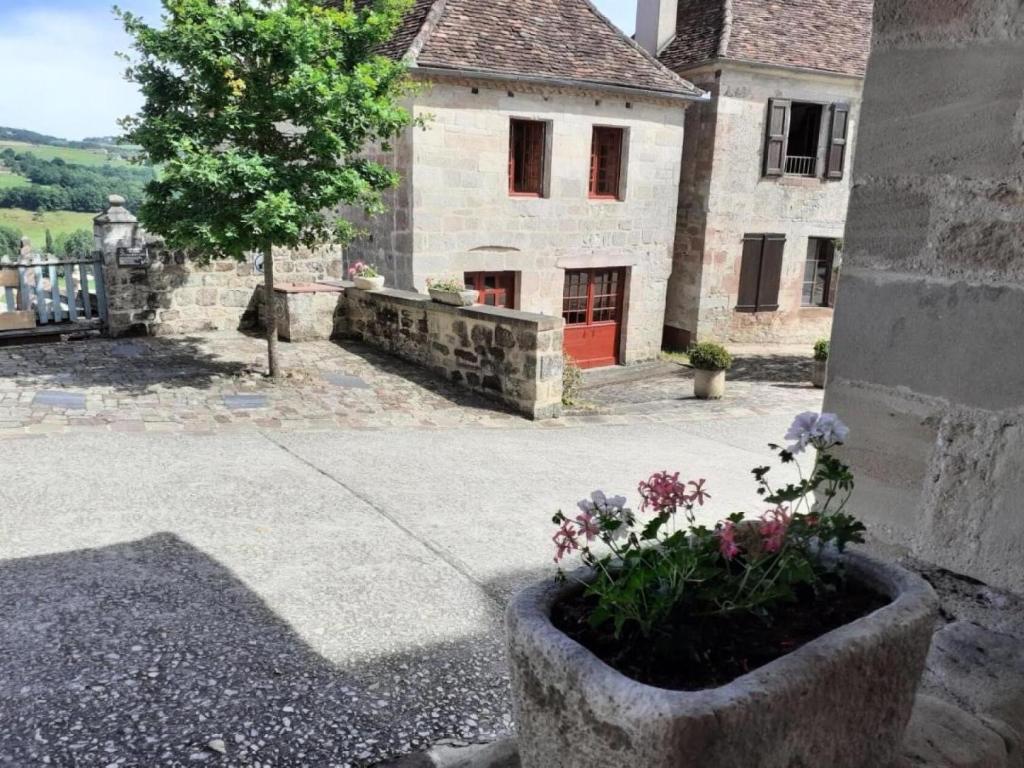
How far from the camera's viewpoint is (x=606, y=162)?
48.8 ft

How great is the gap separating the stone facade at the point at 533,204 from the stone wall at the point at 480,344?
2.69m

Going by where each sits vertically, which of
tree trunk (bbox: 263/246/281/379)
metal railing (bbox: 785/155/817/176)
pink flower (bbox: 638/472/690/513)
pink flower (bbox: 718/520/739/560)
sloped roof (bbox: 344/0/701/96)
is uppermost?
sloped roof (bbox: 344/0/701/96)

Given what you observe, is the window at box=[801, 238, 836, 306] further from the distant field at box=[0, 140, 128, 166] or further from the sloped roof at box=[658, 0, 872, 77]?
the distant field at box=[0, 140, 128, 166]

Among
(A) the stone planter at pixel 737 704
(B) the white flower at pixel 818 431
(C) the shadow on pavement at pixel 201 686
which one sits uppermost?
(B) the white flower at pixel 818 431

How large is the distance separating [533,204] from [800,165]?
6831 mm

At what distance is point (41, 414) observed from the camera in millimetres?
6559

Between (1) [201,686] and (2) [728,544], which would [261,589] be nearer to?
(1) [201,686]

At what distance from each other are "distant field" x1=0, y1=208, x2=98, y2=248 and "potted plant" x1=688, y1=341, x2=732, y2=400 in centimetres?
1760

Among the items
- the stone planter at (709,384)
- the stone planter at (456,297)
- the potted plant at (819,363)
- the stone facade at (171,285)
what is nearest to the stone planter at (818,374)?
the potted plant at (819,363)

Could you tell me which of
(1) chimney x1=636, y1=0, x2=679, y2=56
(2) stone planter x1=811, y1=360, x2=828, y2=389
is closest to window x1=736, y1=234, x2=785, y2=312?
(2) stone planter x1=811, y1=360, x2=828, y2=389

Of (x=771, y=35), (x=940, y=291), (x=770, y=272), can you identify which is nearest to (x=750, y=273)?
(x=770, y=272)

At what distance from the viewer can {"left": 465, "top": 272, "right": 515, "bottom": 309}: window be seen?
1385 centimetres

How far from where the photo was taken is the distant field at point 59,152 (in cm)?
3425

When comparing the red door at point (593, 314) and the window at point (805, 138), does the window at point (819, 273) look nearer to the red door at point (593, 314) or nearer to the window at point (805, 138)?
the window at point (805, 138)
